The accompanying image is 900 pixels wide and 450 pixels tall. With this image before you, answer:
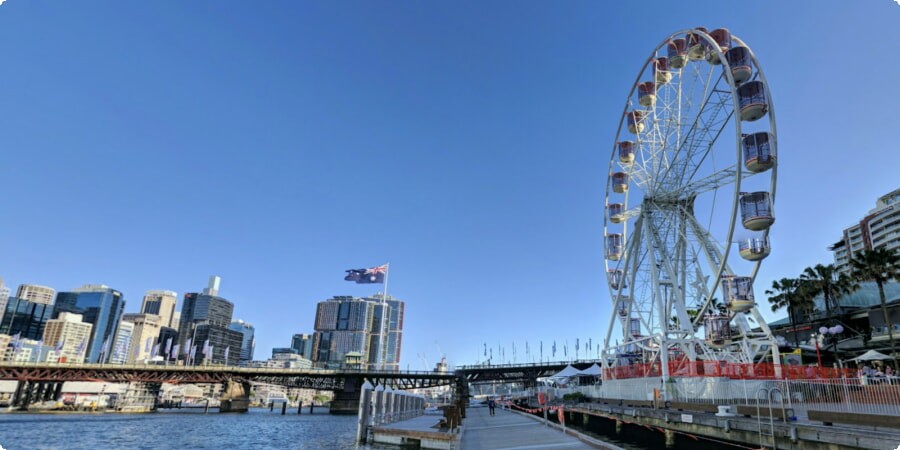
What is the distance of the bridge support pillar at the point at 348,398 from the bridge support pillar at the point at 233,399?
1758 cm

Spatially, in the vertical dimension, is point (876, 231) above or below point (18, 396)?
above

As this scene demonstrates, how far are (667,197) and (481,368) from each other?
97981 millimetres

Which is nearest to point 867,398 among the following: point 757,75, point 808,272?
point 757,75

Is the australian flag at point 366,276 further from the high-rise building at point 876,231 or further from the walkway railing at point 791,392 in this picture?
the high-rise building at point 876,231

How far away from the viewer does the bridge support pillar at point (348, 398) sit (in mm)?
106250

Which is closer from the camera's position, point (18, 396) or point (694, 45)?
point (694, 45)

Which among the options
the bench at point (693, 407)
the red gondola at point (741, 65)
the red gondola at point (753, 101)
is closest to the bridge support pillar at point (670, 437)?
the bench at point (693, 407)

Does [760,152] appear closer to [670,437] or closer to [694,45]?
[694,45]

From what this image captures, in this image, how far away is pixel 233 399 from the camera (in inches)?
3984

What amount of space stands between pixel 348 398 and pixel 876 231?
12715 centimetres

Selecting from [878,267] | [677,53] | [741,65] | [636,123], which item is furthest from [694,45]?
[878,267]

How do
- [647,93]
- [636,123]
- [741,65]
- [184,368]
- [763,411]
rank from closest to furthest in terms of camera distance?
[763,411]
[741,65]
[647,93]
[636,123]
[184,368]

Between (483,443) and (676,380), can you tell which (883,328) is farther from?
(483,443)

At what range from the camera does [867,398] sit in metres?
14.9
